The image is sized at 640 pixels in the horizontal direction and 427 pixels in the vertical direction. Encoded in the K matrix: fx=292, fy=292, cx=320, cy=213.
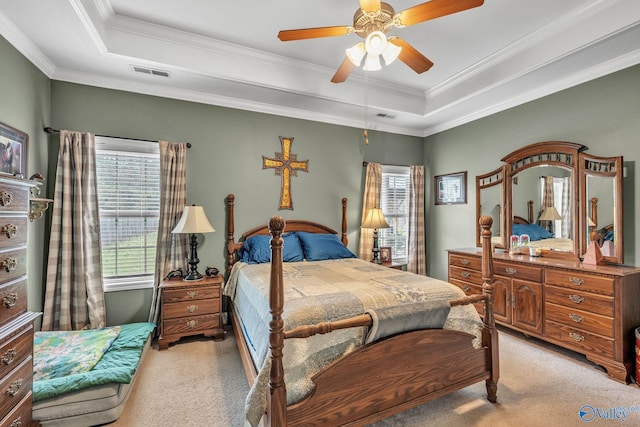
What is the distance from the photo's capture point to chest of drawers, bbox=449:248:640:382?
2.36m

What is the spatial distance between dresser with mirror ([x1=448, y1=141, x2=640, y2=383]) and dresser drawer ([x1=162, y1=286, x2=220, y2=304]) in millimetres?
3002

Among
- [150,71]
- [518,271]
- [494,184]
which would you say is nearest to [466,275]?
[518,271]

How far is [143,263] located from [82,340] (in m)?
0.93

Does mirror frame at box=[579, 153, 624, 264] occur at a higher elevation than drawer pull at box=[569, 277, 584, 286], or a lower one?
higher

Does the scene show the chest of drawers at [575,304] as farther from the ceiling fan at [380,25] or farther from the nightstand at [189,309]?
the nightstand at [189,309]

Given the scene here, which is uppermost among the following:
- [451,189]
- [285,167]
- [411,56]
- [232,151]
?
[411,56]

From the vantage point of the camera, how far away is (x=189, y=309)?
3.00 metres

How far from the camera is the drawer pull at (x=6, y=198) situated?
142cm

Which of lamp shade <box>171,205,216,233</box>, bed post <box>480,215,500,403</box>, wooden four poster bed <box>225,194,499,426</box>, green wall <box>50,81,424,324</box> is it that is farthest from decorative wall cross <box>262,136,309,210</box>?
bed post <box>480,215,500,403</box>

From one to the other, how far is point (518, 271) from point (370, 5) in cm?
292

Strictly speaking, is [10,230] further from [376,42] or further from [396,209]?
[396,209]

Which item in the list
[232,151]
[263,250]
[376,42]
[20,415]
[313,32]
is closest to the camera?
[20,415]

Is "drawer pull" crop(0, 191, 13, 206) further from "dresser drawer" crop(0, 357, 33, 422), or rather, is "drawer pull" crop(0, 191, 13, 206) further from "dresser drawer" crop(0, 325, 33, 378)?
"dresser drawer" crop(0, 357, 33, 422)

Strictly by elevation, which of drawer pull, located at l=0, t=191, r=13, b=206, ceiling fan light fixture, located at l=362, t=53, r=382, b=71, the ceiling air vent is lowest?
drawer pull, located at l=0, t=191, r=13, b=206
